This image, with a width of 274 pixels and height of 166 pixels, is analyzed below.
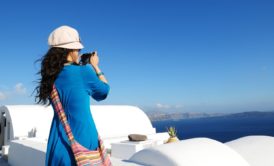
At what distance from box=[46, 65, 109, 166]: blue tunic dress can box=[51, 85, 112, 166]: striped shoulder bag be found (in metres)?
0.02

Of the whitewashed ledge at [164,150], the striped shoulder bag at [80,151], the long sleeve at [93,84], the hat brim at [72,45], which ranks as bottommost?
the whitewashed ledge at [164,150]

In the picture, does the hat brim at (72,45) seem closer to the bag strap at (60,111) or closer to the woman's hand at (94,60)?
the woman's hand at (94,60)

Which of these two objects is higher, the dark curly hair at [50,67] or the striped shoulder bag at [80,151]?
the dark curly hair at [50,67]

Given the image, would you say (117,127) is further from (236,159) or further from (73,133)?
(73,133)

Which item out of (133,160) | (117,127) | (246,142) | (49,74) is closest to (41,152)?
(133,160)

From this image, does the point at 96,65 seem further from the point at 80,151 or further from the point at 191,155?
the point at 191,155

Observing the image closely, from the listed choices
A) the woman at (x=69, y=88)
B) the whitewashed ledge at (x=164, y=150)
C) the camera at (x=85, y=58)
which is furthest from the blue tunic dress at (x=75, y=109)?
the whitewashed ledge at (x=164, y=150)

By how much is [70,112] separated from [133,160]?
9.69ft

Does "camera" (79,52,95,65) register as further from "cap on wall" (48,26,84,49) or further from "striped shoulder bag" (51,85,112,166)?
"striped shoulder bag" (51,85,112,166)

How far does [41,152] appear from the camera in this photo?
561cm

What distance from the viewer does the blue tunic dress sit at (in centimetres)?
161

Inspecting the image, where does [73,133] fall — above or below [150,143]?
above

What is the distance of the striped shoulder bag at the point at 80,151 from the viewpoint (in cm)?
156

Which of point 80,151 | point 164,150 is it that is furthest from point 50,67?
point 164,150
